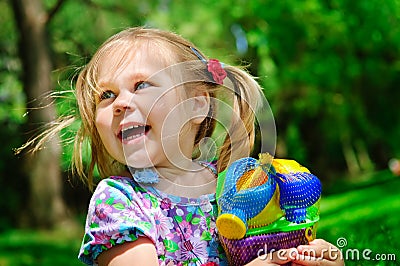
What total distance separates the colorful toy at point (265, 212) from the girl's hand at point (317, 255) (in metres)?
0.04

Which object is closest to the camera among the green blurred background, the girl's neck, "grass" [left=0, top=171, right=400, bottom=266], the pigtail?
the girl's neck

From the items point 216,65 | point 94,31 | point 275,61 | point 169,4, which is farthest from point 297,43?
point 216,65

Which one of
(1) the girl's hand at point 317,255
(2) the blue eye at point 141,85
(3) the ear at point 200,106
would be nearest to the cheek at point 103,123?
(2) the blue eye at point 141,85

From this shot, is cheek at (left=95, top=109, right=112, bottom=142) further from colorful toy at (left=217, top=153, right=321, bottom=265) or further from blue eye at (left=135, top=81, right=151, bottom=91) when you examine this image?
colorful toy at (left=217, top=153, right=321, bottom=265)

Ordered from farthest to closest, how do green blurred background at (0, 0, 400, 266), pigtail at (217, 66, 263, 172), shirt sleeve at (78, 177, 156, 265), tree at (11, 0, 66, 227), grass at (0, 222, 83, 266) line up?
tree at (11, 0, 66, 227) < green blurred background at (0, 0, 400, 266) < grass at (0, 222, 83, 266) < pigtail at (217, 66, 263, 172) < shirt sleeve at (78, 177, 156, 265)

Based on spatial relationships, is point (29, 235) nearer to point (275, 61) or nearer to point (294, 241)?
point (275, 61)

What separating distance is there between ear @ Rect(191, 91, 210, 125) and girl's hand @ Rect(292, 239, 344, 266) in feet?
2.07

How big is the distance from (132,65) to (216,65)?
13.2 inches

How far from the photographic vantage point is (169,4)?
13617 millimetres

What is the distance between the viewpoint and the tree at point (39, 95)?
468 inches

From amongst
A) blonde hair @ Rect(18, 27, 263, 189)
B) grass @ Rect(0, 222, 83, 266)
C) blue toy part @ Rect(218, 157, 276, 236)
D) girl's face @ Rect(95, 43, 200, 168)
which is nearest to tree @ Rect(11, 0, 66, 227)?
grass @ Rect(0, 222, 83, 266)

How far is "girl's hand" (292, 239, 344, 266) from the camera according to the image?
2352mm

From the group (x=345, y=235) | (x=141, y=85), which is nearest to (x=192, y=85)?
(x=141, y=85)

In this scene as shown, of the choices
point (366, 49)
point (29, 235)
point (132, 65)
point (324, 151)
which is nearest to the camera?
point (132, 65)
